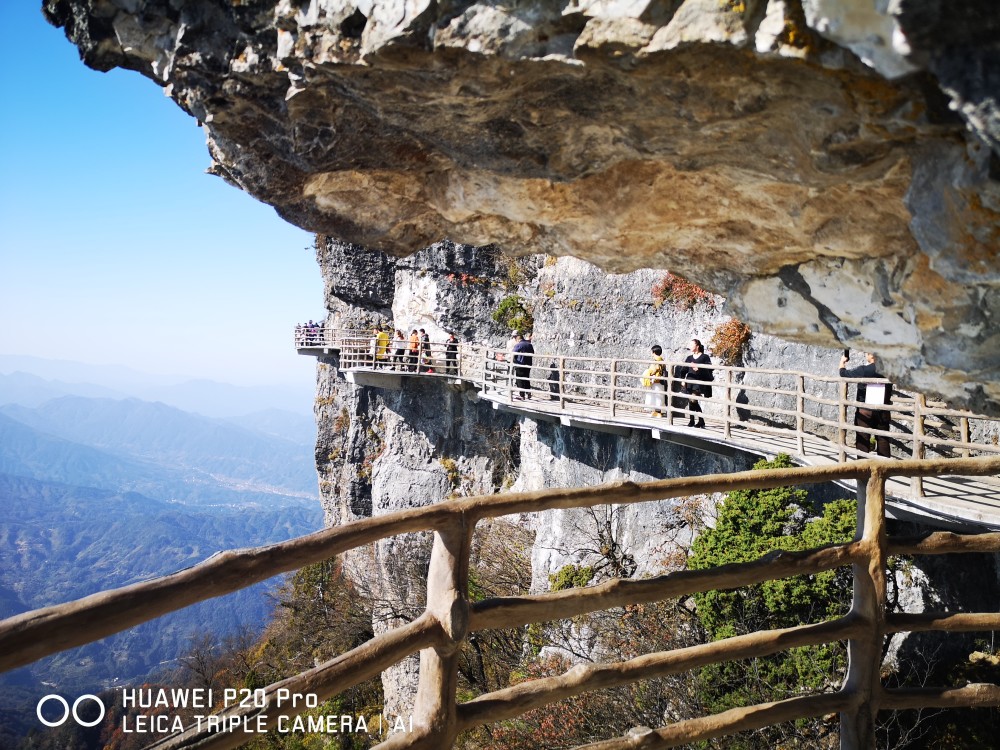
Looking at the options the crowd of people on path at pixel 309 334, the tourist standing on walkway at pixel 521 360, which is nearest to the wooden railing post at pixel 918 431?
the tourist standing on walkway at pixel 521 360

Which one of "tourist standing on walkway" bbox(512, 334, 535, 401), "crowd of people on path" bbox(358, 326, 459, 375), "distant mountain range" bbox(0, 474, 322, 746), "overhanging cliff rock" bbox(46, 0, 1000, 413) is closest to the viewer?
"overhanging cliff rock" bbox(46, 0, 1000, 413)

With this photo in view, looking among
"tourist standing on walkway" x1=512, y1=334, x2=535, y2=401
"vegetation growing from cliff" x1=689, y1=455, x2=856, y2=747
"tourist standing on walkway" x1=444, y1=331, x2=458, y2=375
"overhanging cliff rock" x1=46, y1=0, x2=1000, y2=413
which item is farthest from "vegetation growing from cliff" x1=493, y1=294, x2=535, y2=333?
"overhanging cliff rock" x1=46, y1=0, x2=1000, y2=413

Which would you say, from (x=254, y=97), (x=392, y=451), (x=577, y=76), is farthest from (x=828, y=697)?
(x=392, y=451)

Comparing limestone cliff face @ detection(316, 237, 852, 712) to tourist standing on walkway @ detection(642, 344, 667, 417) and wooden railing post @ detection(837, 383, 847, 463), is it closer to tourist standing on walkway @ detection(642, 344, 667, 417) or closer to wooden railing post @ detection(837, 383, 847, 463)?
tourist standing on walkway @ detection(642, 344, 667, 417)

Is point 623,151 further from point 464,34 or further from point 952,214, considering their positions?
point 952,214

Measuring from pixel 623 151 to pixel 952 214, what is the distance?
1.82 meters

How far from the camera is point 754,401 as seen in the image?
14367 millimetres

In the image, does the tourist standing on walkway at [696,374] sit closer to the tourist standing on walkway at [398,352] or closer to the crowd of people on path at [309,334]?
the tourist standing on walkway at [398,352]

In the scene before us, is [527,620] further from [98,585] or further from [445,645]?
[98,585]

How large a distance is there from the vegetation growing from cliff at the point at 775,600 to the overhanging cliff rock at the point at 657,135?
4.37 meters

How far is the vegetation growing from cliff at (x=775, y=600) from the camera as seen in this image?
8969mm

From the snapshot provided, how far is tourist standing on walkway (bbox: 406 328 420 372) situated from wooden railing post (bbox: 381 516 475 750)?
21794mm

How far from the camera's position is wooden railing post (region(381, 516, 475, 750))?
7.58 feet

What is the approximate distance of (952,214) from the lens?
3.16 metres
